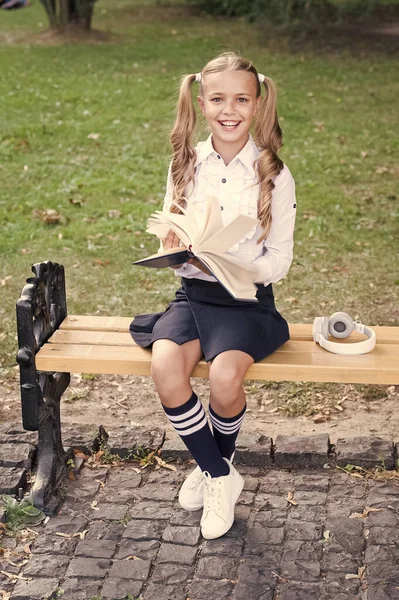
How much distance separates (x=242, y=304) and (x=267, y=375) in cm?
32

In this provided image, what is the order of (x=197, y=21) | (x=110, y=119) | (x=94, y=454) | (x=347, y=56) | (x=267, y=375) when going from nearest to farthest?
1. (x=267, y=375)
2. (x=94, y=454)
3. (x=110, y=119)
4. (x=347, y=56)
5. (x=197, y=21)

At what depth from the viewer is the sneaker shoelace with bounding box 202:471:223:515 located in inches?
142

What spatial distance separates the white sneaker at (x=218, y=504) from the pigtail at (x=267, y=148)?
95 centimetres

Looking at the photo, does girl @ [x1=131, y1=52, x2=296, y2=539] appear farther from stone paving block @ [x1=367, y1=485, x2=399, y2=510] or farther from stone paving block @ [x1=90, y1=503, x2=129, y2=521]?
stone paving block @ [x1=367, y1=485, x2=399, y2=510]

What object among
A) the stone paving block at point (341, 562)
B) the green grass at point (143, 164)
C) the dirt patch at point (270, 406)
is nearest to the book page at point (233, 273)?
the stone paving block at point (341, 562)

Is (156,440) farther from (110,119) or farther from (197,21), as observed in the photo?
(197,21)

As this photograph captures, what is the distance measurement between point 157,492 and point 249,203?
124 centimetres

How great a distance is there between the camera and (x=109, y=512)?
12.4 ft

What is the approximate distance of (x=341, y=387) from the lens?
4.84 m

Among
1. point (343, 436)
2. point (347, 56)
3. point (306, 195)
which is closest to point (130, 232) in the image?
point (306, 195)

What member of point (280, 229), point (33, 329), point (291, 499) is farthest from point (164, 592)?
point (280, 229)

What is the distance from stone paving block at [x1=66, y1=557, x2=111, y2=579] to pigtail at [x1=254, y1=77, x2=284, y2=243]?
1.36 m

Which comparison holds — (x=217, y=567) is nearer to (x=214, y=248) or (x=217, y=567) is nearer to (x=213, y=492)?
(x=213, y=492)

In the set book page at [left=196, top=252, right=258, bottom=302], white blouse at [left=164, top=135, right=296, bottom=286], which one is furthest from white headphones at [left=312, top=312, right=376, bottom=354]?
book page at [left=196, top=252, right=258, bottom=302]
